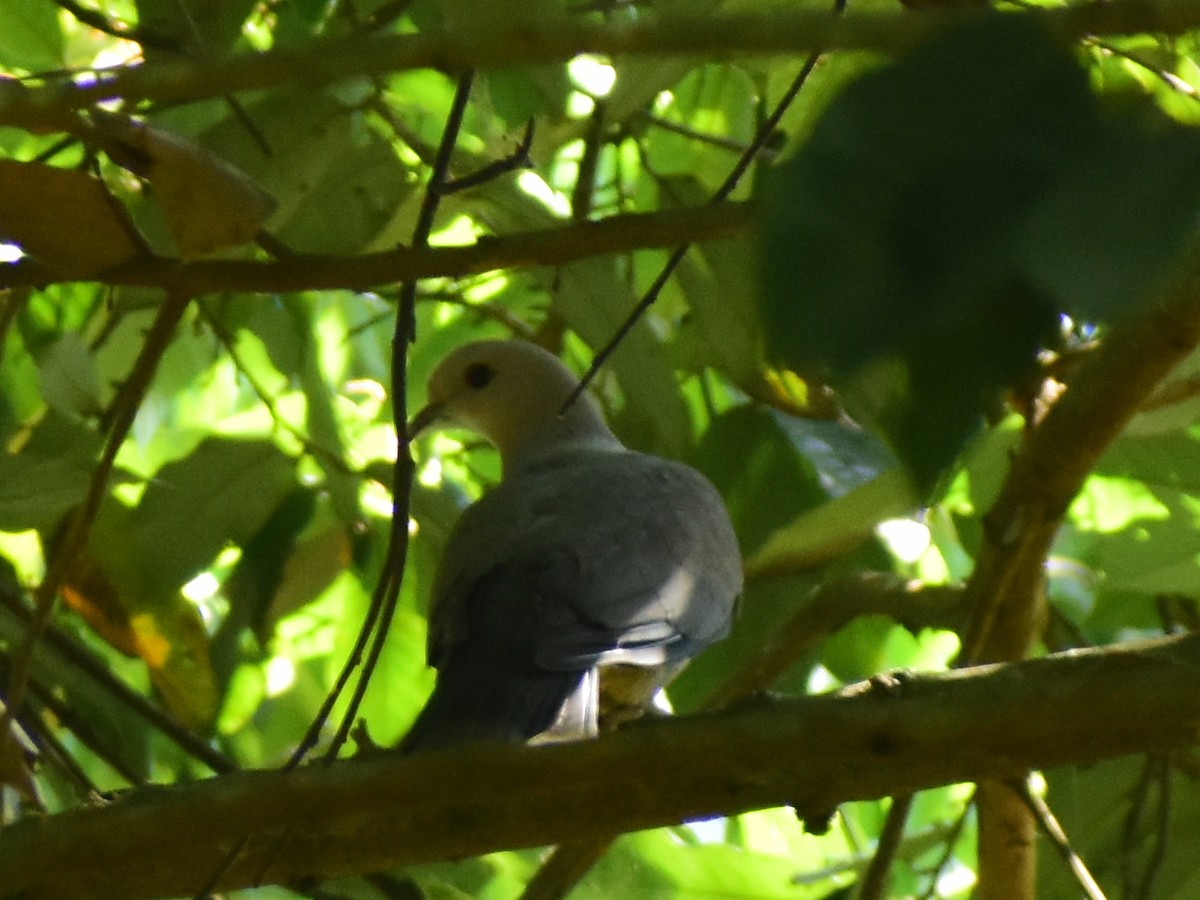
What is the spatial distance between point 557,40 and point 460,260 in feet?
1.77

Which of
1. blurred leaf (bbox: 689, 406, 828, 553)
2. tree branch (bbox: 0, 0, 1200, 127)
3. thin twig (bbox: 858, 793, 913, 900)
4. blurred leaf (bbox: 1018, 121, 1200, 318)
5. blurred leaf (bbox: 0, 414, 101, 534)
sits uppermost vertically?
blurred leaf (bbox: 689, 406, 828, 553)

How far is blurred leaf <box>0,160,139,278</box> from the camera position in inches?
45.4

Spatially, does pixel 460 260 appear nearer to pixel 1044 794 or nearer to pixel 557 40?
pixel 557 40

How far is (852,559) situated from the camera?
7.32 feet

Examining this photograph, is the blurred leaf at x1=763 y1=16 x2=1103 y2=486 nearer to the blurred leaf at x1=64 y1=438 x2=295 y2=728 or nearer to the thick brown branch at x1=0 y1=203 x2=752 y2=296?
the thick brown branch at x1=0 y1=203 x2=752 y2=296

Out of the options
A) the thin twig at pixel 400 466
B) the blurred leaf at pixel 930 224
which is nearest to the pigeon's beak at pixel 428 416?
the thin twig at pixel 400 466

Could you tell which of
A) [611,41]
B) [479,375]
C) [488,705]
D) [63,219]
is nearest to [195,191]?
[63,219]

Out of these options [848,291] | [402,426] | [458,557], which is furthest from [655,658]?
[848,291]

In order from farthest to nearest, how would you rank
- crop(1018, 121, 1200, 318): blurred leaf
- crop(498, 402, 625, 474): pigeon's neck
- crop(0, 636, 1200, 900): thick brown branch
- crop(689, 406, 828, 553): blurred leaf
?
crop(498, 402, 625, 474): pigeon's neck, crop(689, 406, 828, 553): blurred leaf, crop(0, 636, 1200, 900): thick brown branch, crop(1018, 121, 1200, 318): blurred leaf

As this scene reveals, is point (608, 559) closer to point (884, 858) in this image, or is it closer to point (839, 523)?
point (839, 523)

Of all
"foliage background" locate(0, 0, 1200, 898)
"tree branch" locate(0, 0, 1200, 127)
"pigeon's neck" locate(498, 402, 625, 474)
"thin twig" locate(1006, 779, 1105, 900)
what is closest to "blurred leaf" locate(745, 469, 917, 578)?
"foliage background" locate(0, 0, 1200, 898)

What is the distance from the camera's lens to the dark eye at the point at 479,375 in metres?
2.93

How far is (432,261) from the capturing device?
3.76 ft

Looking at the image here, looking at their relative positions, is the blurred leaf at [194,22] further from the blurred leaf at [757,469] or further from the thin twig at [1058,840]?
the thin twig at [1058,840]
